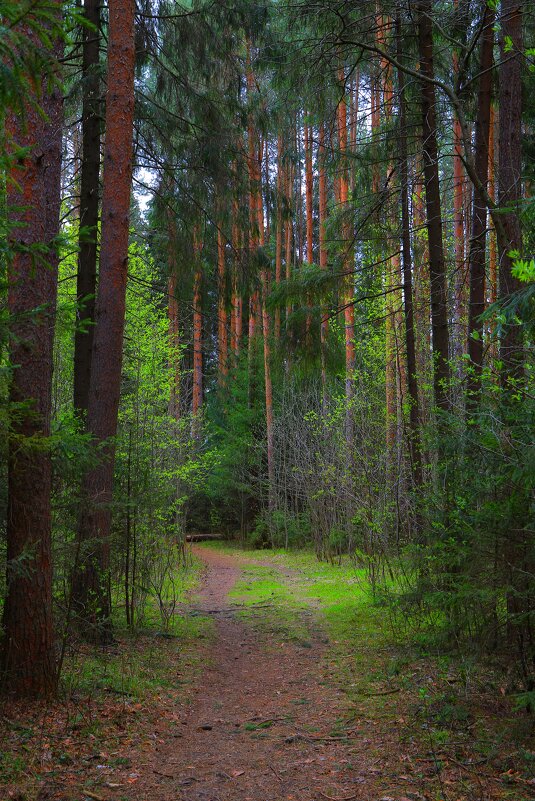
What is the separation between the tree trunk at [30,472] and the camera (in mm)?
5066

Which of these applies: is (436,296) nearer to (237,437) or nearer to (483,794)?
(483,794)

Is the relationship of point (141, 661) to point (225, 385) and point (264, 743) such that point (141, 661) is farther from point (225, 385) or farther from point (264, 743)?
point (225, 385)

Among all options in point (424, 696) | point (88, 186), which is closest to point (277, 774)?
point (424, 696)

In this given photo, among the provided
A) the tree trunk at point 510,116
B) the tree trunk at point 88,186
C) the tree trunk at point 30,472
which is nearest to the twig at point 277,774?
the tree trunk at point 30,472

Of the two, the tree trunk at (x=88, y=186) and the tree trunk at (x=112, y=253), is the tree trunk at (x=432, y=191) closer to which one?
the tree trunk at (x=112, y=253)

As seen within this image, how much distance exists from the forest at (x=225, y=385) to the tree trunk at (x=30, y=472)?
0.07 ft

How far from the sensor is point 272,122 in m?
10.2

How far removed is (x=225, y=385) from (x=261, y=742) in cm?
803

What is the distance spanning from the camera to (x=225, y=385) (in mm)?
12484

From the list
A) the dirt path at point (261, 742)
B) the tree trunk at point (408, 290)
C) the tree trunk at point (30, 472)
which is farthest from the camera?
the tree trunk at point (408, 290)

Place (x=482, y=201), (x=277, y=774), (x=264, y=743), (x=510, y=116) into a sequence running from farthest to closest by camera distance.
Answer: (x=482, y=201)
(x=510, y=116)
(x=264, y=743)
(x=277, y=774)

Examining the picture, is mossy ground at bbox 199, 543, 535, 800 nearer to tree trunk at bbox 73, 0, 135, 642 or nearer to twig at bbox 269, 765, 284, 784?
twig at bbox 269, 765, 284, 784

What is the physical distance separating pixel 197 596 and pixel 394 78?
1006 centimetres

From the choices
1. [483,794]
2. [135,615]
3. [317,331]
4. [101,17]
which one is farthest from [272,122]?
[483,794]
